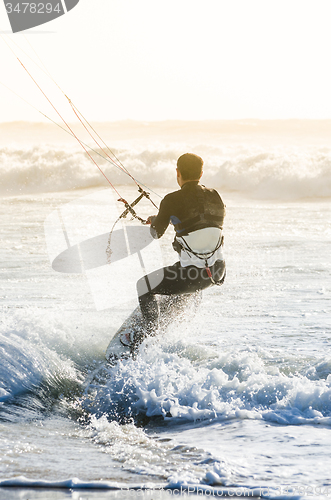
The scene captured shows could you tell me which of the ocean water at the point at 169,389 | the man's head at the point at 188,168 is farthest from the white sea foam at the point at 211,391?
the man's head at the point at 188,168

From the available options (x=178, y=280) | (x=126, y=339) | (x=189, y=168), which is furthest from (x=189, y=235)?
(x=126, y=339)

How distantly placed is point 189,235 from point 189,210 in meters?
0.27

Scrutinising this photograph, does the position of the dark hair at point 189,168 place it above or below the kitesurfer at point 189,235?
above

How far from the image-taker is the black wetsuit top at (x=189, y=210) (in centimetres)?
550

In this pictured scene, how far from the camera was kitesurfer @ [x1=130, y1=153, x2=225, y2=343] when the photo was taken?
A: 5523 millimetres

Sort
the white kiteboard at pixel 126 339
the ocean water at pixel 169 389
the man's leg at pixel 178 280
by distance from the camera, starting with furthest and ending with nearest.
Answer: the white kiteboard at pixel 126 339 → the man's leg at pixel 178 280 → the ocean water at pixel 169 389

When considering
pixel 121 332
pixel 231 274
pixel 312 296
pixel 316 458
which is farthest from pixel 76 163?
pixel 316 458

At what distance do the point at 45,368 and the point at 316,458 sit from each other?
10.9 ft

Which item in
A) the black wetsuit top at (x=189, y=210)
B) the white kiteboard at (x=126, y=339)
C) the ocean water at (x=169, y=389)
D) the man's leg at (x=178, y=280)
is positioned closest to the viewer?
the ocean water at (x=169, y=389)

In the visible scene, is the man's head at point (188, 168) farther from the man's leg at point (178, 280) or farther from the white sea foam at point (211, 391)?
the white sea foam at point (211, 391)

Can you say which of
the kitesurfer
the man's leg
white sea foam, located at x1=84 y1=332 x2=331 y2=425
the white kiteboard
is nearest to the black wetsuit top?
the kitesurfer

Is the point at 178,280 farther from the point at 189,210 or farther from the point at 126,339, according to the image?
the point at 126,339

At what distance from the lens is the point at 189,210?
5.52m

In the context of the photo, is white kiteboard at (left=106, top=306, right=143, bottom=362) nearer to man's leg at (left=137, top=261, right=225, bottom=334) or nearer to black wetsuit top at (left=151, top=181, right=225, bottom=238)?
man's leg at (left=137, top=261, right=225, bottom=334)
